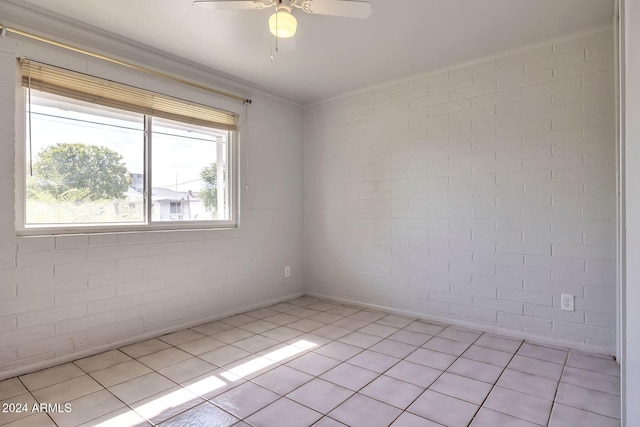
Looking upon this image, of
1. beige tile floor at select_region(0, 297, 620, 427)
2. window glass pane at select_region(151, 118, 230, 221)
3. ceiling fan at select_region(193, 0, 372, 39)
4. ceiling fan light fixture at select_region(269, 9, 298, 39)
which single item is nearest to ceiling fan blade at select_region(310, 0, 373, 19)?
ceiling fan at select_region(193, 0, 372, 39)

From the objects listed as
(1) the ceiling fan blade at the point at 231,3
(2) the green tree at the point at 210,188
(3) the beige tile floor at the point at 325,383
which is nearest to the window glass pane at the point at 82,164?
(2) the green tree at the point at 210,188

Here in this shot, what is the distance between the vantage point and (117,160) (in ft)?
9.39

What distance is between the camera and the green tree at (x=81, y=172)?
2.51m

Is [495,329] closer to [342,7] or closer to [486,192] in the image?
[486,192]

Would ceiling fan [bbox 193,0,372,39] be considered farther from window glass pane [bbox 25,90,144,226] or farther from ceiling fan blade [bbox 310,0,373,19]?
window glass pane [bbox 25,90,144,226]

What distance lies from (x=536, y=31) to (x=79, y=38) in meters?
3.40

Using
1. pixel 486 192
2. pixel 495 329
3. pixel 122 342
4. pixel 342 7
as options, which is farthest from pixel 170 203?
pixel 495 329

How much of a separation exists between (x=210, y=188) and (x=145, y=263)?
99cm

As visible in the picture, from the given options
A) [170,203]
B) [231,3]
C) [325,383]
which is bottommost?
[325,383]

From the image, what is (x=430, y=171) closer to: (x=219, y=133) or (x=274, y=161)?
(x=274, y=161)

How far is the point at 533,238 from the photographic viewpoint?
113 inches

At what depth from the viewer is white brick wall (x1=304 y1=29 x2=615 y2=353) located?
2.66m

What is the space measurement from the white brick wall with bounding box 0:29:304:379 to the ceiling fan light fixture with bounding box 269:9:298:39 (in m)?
1.58

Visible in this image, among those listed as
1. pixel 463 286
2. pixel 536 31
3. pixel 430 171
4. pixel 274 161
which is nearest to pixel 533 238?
pixel 463 286
